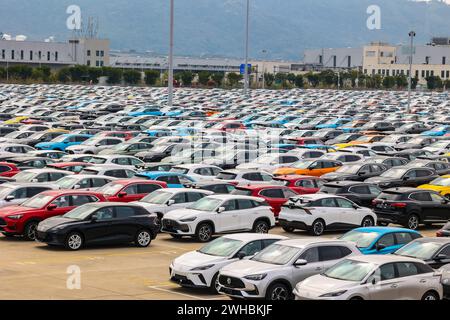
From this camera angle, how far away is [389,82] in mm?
157000

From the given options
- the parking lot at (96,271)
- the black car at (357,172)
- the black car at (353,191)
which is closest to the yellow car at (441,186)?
the black car at (353,191)

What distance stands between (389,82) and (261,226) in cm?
13429

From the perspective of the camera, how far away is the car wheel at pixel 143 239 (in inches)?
951

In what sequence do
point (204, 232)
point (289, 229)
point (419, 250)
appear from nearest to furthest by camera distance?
point (419, 250) → point (204, 232) → point (289, 229)

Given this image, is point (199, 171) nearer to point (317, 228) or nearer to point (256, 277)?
point (317, 228)

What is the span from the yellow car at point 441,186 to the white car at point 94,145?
16748mm

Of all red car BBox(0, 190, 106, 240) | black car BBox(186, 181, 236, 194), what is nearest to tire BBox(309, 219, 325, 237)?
black car BBox(186, 181, 236, 194)

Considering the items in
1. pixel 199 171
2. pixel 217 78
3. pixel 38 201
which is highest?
pixel 38 201

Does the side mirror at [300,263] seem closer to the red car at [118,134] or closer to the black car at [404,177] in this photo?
the black car at [404,177]

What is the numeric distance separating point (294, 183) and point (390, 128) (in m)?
31.0

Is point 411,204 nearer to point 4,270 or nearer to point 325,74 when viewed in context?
point 4,270

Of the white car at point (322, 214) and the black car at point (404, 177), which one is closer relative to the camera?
the white car at point (322, 214)

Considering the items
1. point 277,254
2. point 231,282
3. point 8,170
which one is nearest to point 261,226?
point 277,254
